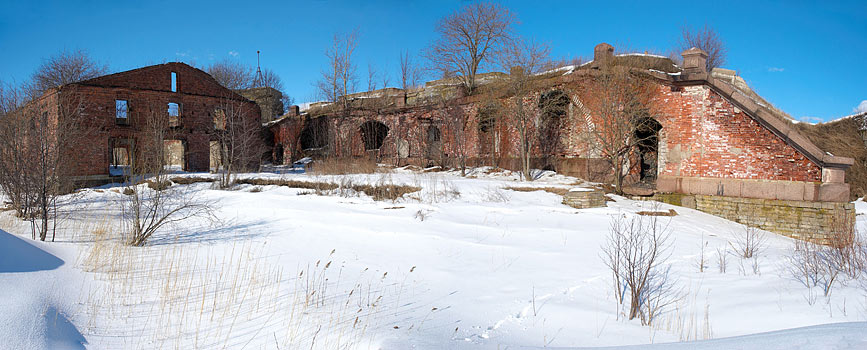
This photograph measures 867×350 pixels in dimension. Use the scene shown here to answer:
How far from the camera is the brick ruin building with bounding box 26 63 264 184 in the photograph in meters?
18.8

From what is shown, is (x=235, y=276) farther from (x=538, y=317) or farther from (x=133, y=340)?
(x=538, y=317)

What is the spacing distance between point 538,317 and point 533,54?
44.0 ft

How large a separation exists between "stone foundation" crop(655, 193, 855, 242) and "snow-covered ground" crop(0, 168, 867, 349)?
11.3 ft

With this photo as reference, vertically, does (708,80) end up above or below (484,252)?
above

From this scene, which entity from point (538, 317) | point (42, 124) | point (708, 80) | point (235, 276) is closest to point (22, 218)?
point (42, 124)

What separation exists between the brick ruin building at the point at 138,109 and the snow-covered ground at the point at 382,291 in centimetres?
1238

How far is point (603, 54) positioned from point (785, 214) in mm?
7371

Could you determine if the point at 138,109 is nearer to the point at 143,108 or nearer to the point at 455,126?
the point at 143,108

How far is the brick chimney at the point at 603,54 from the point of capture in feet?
48.5

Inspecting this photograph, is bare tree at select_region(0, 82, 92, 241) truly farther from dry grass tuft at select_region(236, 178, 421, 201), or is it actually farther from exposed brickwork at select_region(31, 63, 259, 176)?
exposed brickwork at select_region(31, 63, 259, 176)

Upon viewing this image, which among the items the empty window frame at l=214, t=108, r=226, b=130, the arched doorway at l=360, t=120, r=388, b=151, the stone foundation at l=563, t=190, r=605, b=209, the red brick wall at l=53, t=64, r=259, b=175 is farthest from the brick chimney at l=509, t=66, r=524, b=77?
the red brick wall at l=53, t=64, r=259, b=175

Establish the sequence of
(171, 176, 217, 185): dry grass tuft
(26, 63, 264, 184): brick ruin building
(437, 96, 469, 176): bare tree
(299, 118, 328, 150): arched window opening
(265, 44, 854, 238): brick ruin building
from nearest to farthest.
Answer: (265, 44, 854, 238): brick ruin building → (171, 176, 217, 185): dry grass tuft → (26, 63, 264, 184): brick ruin building → (437, 96, 469, 176): bare tree → (299, 118, 328, 150): arched window opening

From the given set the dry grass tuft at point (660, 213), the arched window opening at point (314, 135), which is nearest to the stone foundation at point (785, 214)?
the dry grass tuft at point (660, 213)

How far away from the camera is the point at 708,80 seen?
12609 millimetres
